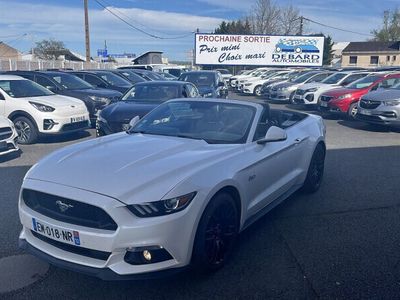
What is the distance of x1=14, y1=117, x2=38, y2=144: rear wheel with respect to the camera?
8.74 metres

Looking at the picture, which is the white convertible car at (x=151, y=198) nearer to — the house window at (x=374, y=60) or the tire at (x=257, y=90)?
the tire at (x=257, y=90)

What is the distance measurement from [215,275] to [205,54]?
36.3 metres

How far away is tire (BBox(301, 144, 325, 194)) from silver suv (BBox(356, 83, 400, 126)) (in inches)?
232

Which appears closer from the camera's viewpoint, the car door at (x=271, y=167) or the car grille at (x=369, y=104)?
the car door at (x=271, y=167)

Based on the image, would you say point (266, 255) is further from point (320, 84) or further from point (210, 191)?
point (320, 84)

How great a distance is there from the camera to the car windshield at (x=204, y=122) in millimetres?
4055

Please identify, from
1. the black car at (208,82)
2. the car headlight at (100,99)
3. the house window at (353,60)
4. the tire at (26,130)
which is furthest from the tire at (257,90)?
the house window at (353,60)

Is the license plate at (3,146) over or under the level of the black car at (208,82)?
under

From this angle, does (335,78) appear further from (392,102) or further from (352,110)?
(392,102)

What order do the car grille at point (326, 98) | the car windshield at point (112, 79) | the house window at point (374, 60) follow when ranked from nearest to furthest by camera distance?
the car grille at point (326, 98) < the car windshield at point (112, 79) < the house window at point (374, 60)

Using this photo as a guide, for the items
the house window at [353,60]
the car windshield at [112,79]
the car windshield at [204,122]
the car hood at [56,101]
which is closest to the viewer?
the car windshield at [204,122]

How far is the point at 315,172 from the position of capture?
217 inches

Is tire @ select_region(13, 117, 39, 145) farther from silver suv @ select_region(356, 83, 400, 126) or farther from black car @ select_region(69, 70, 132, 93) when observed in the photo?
silver suv @ select_region(356, 83, 400, 126)

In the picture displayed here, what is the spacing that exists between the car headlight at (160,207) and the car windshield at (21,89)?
7.60 meters
